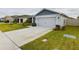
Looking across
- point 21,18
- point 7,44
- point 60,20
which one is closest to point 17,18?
point 21,18

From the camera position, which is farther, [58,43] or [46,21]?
[46,21]

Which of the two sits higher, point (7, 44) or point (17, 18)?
point (17, 18)

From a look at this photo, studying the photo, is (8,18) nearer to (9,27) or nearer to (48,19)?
(9,27)

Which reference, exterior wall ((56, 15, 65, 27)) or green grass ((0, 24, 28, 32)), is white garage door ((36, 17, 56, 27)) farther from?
green grass ((0, 24, 28, 32))

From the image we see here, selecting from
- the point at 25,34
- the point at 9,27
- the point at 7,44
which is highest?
the point at 9,27

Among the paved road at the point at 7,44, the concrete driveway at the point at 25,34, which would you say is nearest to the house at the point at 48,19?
the concrete driveway at the point at 25,34

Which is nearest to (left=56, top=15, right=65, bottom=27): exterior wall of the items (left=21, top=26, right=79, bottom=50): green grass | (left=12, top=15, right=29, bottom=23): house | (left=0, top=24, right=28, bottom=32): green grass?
(left=21, top=26, right=79, bottom=50): green grass
